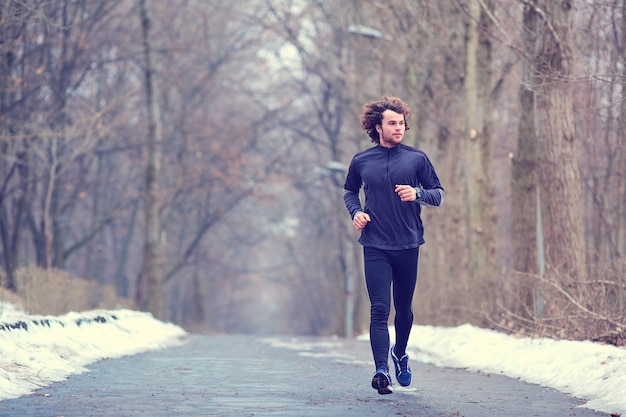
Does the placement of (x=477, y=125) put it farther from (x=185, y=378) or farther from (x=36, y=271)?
(x=185, y=378)

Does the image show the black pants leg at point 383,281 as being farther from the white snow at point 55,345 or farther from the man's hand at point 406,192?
the white snow at point 55,345

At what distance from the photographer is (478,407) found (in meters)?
8.13

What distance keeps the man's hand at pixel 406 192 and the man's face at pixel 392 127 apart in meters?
0.49

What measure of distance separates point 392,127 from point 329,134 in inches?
1257

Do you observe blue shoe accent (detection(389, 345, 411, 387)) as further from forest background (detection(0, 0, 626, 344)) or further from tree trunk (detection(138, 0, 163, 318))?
tree trunk (detection(138, 0, 163, 318))

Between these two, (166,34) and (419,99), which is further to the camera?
(166,34)

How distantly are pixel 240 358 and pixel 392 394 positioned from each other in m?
5.45

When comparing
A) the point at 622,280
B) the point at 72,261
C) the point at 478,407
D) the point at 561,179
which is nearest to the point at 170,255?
the point at 72,261

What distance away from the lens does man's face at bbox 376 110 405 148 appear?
8930mm

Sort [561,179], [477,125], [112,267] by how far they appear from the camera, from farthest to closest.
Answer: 1. [112,267]
2. [477,125]
3. [561,179]

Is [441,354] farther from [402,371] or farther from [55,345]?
[402,371]

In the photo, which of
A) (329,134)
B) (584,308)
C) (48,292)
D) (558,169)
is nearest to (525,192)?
(558,169)

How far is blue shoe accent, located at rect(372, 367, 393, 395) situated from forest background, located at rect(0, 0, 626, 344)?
3.56 m

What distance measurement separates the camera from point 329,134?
40812 millimetres
